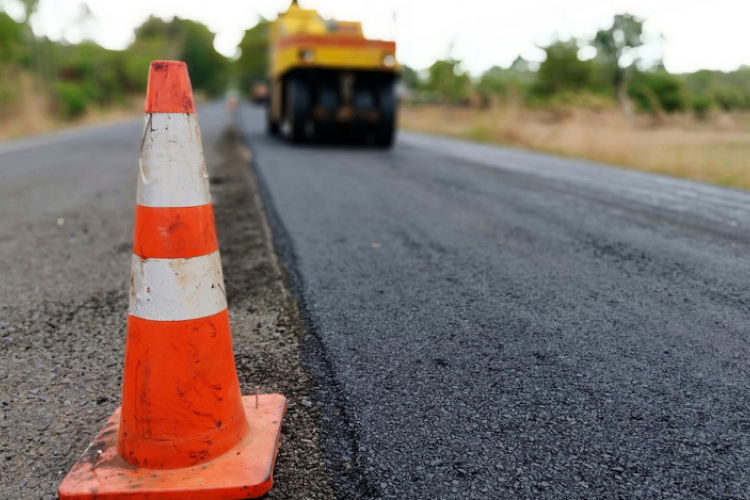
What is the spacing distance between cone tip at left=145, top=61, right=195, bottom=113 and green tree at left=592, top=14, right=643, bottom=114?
43348 mm

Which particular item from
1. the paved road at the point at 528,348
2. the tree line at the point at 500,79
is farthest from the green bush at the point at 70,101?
the paved road at the point at 528,348

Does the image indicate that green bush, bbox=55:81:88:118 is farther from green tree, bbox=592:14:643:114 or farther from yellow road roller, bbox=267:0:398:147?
green tree, bbox=592:14:643:114

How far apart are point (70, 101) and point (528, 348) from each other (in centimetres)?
2911

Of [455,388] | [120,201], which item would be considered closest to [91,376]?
[455,388]

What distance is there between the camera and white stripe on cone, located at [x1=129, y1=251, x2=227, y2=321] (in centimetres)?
163

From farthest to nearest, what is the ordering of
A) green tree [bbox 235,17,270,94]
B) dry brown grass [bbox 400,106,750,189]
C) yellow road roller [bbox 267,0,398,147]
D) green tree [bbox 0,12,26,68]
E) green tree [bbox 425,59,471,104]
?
green tree [bbox 235,17,270,94]
green tree [bbox 425,59,471,104]
green tree [bbox 0,12,26,68]
yellow road roller [bbox 267,0,398,147]
dry brown grass [bbox 400,106,750,189]

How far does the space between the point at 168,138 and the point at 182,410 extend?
73 centimetres

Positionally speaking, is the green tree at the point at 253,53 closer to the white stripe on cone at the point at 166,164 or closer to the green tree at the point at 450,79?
the green tree at the point at 450,79

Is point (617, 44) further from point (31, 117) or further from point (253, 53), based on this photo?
point (253, 53)

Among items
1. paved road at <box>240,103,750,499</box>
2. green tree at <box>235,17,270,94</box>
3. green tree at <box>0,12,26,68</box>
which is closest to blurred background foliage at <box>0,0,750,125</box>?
green tree at <box>0,12,26,68</box>

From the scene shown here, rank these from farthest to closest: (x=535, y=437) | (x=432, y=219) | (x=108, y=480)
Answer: (x=432, y=219), (x=535, y=437), (x=108, y=480)

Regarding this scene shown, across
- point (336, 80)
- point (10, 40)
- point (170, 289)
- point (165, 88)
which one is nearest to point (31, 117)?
point (10, 40)

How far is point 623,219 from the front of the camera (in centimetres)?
478

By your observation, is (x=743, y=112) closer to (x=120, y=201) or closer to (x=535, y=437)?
(x=120, y=201)
